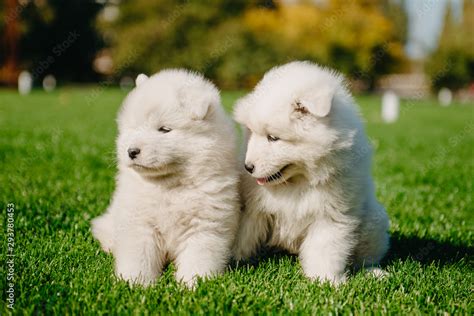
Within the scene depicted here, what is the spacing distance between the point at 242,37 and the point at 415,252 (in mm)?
33902

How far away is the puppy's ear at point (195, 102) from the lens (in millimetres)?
3037

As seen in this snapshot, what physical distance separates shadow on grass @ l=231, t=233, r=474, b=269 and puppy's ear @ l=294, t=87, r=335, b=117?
3.48 feet

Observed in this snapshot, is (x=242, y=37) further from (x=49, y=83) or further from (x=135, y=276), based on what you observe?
(x=135, y=276)

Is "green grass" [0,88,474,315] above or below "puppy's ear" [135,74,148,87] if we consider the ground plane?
below

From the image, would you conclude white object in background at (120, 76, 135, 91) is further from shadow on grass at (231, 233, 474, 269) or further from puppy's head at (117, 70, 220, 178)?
puppy's head at (117, 70, 220, 178)

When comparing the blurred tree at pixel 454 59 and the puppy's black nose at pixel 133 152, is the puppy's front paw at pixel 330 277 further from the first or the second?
the blurred tree at pixel 454 59

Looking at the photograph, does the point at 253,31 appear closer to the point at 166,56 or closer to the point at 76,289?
the point at 166,56

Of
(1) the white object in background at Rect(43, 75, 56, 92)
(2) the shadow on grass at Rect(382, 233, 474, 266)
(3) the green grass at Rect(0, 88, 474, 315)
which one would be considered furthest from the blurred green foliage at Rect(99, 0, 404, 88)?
(2) the shadow on grass at Rect(382, 233, 474, 266)

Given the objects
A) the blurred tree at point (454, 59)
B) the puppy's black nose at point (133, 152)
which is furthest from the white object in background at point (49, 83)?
the puppy's black nose at point (133, 152)

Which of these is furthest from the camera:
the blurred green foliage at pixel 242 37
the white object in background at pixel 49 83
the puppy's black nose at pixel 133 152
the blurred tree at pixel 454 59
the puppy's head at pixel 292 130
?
the blurred tree at pixel 454 59

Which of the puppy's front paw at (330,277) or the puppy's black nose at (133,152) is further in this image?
the puppy's front paw at (330,277)

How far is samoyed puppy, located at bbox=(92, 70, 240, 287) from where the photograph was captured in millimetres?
2990

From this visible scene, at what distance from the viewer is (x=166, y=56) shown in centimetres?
3934

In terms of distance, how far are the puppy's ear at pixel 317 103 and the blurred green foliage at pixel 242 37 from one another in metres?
33.4
